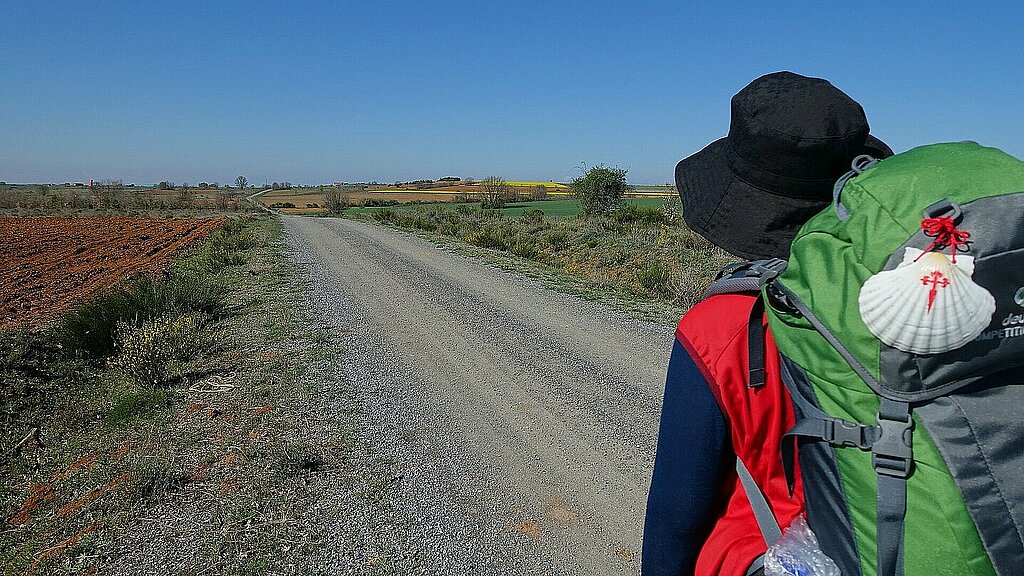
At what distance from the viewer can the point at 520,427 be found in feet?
15.9

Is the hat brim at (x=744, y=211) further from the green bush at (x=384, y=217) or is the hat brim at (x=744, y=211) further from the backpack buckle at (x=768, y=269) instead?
the green bush at (x=384, y=217)

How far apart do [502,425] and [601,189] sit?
26.8 m

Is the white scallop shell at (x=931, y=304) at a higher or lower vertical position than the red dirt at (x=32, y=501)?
higher

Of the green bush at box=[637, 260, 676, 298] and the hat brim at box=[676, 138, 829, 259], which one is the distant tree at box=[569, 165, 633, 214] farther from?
the hat brim at box=[676, 138, 829, 259]

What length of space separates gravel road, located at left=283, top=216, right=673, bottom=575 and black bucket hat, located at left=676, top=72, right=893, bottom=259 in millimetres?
2423

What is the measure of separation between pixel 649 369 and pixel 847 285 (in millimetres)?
5366

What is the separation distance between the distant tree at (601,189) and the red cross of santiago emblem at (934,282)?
29848 millimetres

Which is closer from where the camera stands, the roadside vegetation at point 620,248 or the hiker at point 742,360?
the hiker at point 742,360

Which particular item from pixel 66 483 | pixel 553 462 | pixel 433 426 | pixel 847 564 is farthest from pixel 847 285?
pixel 66 483

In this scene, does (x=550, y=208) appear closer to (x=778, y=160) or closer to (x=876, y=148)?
(x=876, y=148)

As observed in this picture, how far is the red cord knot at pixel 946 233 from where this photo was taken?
2.75ft

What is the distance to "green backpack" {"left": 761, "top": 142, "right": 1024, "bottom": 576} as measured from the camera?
831 millimetres

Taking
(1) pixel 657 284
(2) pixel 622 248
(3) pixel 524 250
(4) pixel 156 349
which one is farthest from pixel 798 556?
(2) pixel 622 248

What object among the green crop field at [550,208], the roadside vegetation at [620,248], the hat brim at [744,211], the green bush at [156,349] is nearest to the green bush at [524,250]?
the roadside vegetation at [620,248]
